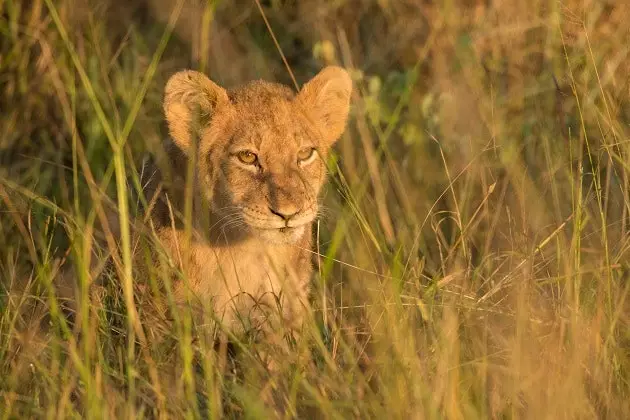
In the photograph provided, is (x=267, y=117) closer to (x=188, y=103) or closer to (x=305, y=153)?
(x=305, y=153)

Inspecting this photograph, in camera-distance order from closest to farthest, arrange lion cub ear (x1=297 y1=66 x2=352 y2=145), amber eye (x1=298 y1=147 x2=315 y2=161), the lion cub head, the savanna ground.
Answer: the savanna ground < the lion cub head < amber eye (x1=298 y1=147 x2=315 y2=161) < lion cub ear (x1=297 y1=66 x2=352 y2=145)

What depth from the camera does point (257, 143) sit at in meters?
4.87

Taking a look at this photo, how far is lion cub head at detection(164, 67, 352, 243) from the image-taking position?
4.58m

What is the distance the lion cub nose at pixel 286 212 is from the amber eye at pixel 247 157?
416 mm

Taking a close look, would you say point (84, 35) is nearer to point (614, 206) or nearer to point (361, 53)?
point (361, 53)

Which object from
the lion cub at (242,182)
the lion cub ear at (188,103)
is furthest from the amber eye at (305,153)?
the lion cub ear at (188,103)

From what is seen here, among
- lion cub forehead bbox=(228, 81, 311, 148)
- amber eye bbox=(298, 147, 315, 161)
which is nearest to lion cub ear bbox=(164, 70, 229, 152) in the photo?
lion cub forehead bbox=(228, 81, 311, 148)

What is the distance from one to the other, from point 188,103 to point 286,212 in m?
0.73

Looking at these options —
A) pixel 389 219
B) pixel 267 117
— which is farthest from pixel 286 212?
pixel 267 117

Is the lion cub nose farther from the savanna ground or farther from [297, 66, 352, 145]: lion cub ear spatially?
[297, 66, 352, 145]: lion cub ear

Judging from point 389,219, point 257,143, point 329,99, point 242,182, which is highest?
point 329,99

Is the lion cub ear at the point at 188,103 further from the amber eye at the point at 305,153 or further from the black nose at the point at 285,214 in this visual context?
the black nose at the point at 285,214

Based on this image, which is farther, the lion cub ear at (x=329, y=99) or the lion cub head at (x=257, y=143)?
the lion cub ear at (x=329, y=99)

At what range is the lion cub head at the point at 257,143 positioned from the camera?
458 centimetres
